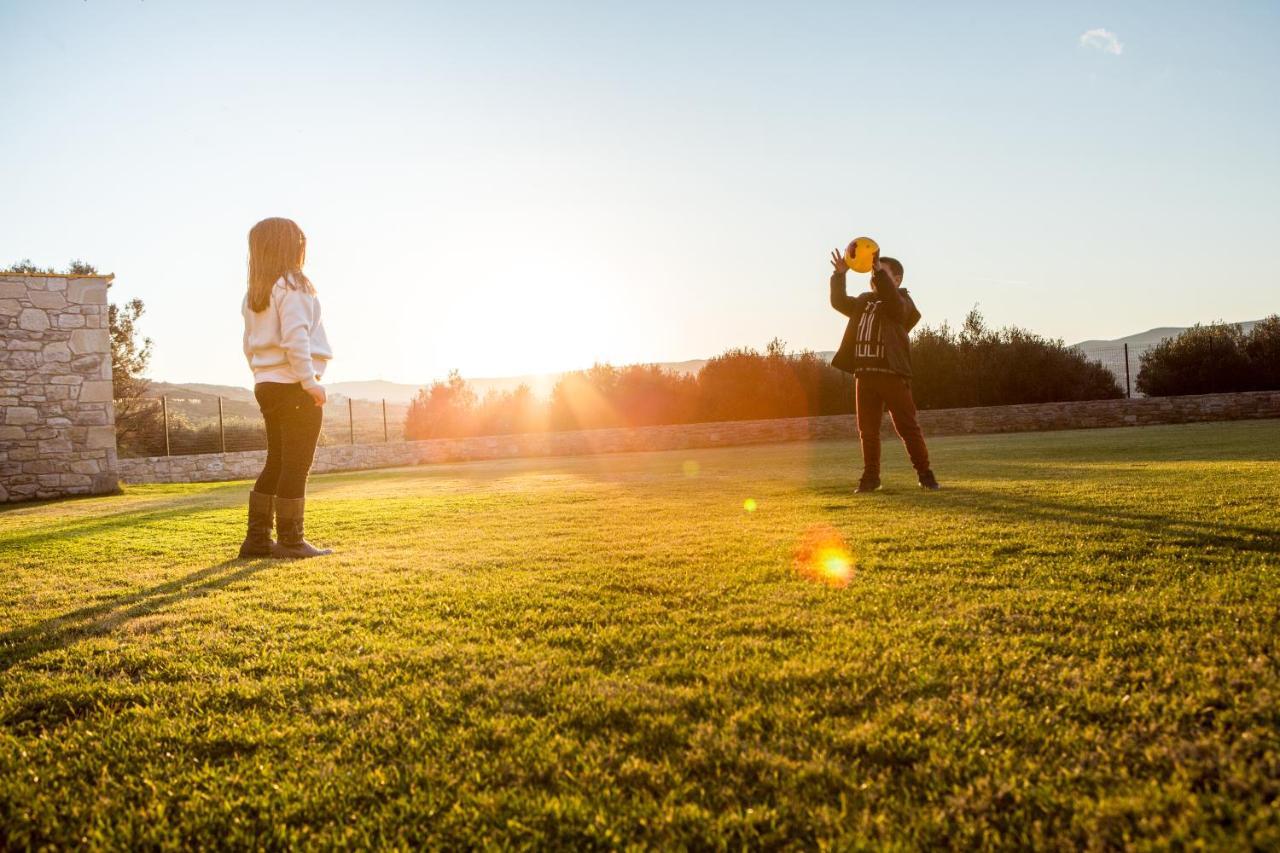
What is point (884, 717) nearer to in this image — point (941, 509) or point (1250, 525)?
point (1250, 525)

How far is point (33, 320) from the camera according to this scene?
12711 millimetres

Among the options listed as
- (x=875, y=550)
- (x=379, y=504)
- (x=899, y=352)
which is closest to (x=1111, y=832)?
(x=875, y=550)

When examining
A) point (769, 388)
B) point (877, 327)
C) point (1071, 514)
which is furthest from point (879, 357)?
point (769, 388)

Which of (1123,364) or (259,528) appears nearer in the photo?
(259,528)

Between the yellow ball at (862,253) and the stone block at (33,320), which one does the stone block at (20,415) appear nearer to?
the stone block at (33,320)

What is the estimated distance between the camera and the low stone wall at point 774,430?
21734mm

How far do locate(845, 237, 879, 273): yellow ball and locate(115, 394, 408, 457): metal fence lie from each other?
1881 cm

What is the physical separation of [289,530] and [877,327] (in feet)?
16.8

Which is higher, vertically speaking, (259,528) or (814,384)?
(814,384)

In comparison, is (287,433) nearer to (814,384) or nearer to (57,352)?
(57,352)

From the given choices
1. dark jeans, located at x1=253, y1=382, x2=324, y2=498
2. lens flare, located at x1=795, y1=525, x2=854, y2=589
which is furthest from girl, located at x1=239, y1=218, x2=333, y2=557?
lens flare, located at x1=795, y1=525, x2=854, y2=589

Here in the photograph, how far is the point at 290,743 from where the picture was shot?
184 centimetres

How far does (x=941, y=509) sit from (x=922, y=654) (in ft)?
11.0

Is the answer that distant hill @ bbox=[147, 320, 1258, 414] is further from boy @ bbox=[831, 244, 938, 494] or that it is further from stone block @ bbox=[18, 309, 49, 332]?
boy @ bbox=[831, 244, 938, 494]
